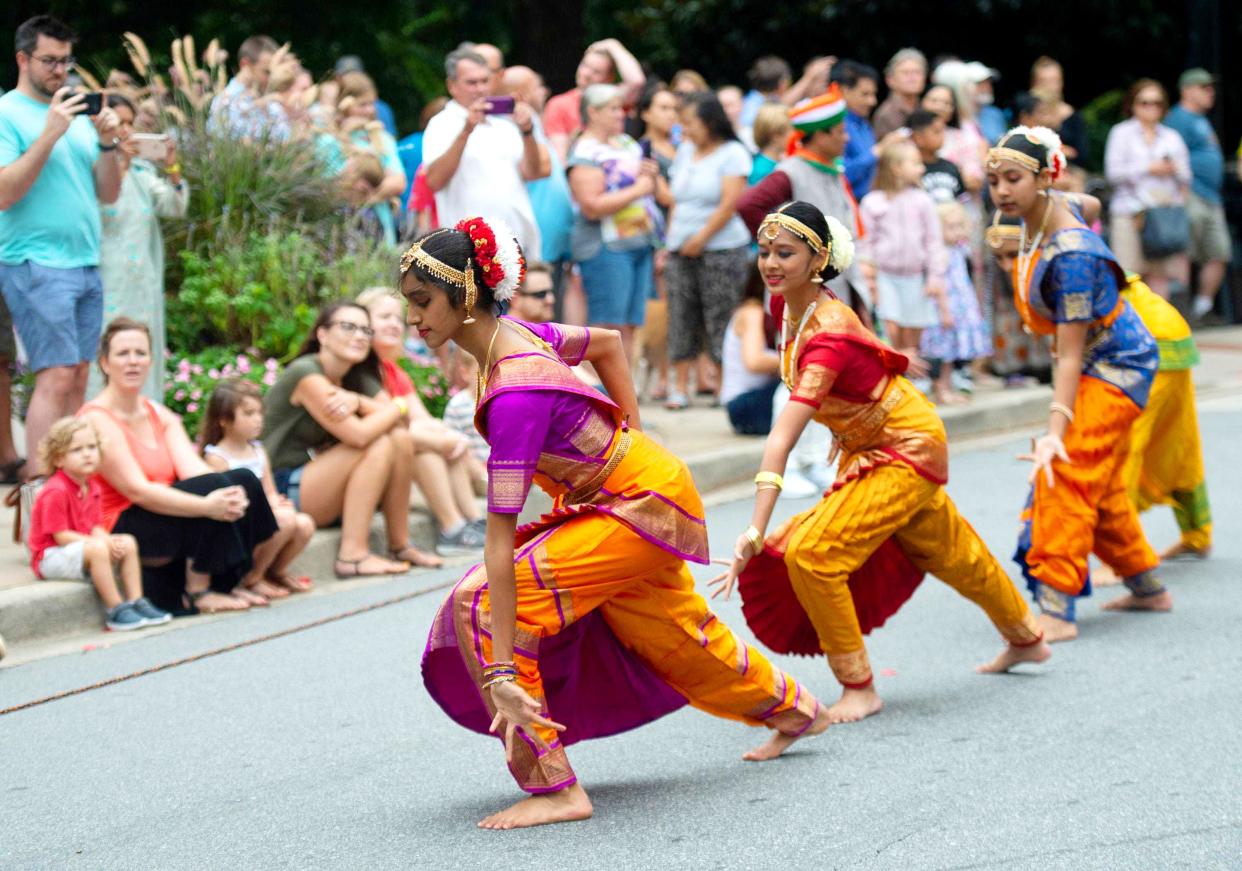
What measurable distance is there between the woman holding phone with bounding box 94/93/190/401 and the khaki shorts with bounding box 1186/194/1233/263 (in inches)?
379

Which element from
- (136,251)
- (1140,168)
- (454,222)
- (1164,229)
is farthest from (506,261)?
(1164,229)

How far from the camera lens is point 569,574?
4848 millimetres

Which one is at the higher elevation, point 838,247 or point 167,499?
point 838,247

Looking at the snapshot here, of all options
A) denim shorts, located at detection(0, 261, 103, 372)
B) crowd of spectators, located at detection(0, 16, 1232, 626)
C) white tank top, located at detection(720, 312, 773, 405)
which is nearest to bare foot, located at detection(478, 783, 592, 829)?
crowd of spectators, located at detection(0, 16, 1232, 626)

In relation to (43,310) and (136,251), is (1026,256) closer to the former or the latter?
(43,310)

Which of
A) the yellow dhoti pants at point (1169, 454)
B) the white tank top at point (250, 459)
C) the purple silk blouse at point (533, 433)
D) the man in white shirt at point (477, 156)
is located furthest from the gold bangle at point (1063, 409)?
the man in white shirt at point (477, 156)

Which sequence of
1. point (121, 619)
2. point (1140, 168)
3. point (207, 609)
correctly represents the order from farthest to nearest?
point (1140, 168) → point (207, 609) → point (121, 619)

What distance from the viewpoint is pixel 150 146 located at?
9047 millimetres

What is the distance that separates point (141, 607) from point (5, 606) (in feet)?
1.83

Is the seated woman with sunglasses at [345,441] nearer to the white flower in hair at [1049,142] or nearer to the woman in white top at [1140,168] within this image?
the white flower in hair at [1049,142]

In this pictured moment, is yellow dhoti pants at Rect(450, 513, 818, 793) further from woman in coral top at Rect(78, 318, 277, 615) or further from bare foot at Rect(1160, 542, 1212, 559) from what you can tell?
bare foot at Rect(1160, 542, 1212, 559)

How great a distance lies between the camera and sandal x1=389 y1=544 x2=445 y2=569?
852 cm

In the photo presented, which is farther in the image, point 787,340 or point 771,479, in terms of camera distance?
point 787,340

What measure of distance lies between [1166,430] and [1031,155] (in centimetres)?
172
